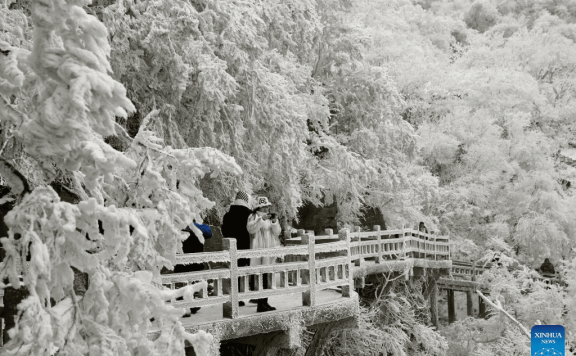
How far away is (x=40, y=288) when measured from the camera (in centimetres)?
369

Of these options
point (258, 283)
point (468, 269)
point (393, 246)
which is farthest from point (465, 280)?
point (258, 283)

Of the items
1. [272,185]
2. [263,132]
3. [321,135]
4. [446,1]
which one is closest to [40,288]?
[263,132]

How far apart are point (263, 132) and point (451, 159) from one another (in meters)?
16.7

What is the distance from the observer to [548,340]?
246 inches

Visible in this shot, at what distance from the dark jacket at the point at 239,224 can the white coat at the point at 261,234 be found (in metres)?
0.24

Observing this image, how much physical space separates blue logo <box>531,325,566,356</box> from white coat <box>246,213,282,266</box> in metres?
4.18

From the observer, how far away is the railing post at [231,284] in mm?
8570

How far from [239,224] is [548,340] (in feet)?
15.8

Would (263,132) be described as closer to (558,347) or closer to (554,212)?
(558,347)

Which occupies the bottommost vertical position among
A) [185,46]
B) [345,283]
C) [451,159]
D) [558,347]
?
[558,347]

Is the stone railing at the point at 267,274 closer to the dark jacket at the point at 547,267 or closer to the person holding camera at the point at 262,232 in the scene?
the person holding camera at the point at 262,232

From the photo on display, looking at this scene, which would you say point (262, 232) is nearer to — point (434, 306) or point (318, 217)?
point (318, 217)

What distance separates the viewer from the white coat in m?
9.71

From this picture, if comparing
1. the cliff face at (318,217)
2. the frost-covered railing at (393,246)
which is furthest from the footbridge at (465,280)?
the cliff face at (318,217)
